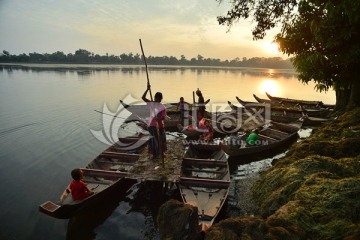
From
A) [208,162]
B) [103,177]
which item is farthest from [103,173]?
[208,162]

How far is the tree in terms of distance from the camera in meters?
10.4

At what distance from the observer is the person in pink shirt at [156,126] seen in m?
9.41

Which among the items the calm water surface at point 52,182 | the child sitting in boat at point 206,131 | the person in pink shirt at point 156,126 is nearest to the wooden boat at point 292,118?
the child sitting in boat at point 206,131

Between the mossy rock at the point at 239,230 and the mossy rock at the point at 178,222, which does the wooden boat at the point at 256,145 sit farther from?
the mossy rock at the point at 239,230

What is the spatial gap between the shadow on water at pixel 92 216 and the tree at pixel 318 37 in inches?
400

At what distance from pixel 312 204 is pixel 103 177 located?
7.04 m

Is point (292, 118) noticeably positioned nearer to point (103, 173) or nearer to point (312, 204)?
point (312, 204)

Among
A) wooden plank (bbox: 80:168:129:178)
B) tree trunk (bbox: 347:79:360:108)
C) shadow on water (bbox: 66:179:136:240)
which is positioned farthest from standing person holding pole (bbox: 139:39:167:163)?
tree trunk (bbox: 347:79:360:108)

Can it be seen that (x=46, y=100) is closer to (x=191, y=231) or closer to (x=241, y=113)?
(x=241, y=113)

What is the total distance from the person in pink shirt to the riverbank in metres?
4.36

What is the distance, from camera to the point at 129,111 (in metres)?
23.3

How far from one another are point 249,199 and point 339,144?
12.2 feet

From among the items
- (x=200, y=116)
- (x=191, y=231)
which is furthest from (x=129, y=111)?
(x=191, y=231)

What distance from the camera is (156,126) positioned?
9.75m
